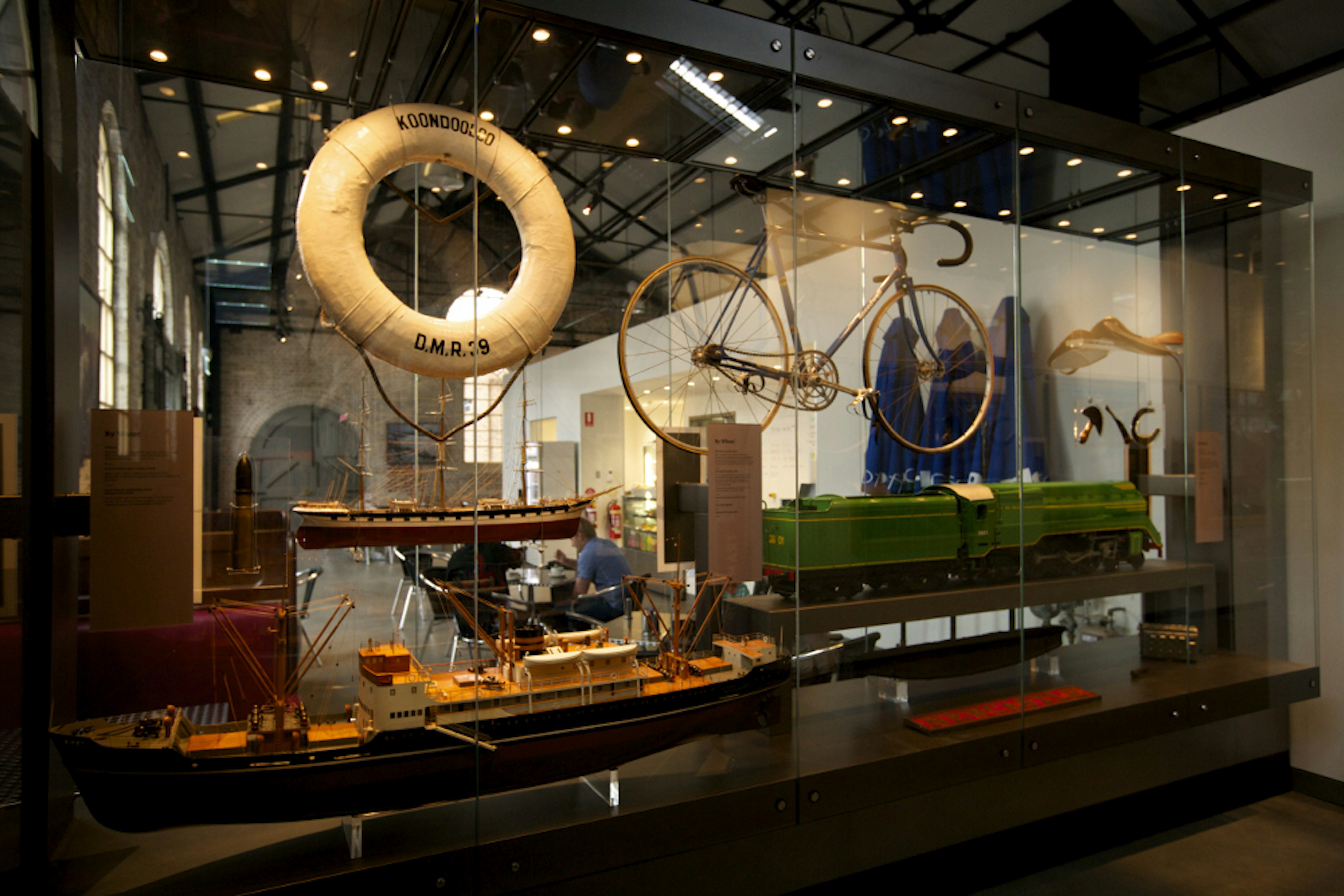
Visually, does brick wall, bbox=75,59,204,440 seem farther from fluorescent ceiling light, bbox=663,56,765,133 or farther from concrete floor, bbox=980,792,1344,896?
concrete floor, bbox=980,792,1344,896

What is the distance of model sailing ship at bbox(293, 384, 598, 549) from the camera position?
7.45 ft

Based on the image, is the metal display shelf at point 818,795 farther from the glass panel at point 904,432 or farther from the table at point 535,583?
the table at point 535,583

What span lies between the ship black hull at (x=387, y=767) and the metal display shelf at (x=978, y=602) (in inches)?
11.1

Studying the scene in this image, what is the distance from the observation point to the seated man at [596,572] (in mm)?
2730

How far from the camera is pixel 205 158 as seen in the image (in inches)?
91.5

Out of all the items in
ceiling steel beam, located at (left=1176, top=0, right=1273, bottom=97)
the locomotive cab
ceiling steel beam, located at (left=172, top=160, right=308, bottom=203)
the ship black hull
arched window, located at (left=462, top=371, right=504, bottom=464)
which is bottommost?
the ship black hull

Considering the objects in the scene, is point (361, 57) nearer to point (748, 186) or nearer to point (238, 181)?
point (238, 181)

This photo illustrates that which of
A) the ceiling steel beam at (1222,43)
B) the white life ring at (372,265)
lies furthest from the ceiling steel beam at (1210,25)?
the white life ring at (372,265)

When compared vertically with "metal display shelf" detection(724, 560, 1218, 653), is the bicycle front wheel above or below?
above

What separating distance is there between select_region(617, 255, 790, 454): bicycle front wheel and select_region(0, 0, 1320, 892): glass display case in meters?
0.02

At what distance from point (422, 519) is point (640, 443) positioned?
2.64 ft

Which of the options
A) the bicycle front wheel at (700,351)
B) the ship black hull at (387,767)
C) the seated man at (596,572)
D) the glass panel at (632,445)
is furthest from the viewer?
the bicycle front wheel at (700,351)

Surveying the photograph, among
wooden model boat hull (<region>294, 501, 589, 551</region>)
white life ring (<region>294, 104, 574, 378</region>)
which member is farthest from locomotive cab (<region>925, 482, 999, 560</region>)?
white life ring (<region>294, 104, 574, 378</region>)

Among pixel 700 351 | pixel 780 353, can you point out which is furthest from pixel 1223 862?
pixel 700 351
